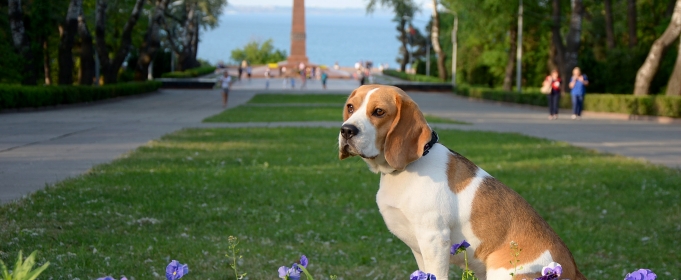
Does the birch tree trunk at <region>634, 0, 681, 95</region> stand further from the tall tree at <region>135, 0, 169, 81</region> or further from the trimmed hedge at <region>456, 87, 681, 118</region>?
the tall tree at <region>135, 0, 169, 81</region>

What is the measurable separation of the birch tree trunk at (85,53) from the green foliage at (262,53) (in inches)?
3425

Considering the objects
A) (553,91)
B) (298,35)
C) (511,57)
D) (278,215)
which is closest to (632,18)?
(511,57)

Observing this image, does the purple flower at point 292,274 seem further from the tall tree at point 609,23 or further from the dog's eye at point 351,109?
the tall tree at point 609,23

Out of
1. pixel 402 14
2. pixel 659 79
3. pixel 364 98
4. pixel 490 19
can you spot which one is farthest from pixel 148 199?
pixel 402 14

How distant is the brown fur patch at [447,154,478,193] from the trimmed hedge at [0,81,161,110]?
2793 centimetres

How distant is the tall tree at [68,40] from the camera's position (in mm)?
37906

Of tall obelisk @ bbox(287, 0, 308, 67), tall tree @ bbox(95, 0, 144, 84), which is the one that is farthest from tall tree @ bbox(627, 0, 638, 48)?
tall obelisk @ bbox(287, 0, 308, 67)

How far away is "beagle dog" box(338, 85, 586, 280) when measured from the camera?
4.20m

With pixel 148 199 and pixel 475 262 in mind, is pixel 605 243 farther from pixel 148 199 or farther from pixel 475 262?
pixel 148 199

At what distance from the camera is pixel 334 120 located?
29812 millimetres

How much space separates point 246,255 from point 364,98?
3428 mm

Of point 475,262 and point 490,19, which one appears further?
point 490,19

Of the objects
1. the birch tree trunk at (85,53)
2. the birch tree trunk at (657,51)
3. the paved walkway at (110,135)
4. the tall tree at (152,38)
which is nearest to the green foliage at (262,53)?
the tall tree at (152,38)

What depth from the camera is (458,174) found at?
4363 millimetres
